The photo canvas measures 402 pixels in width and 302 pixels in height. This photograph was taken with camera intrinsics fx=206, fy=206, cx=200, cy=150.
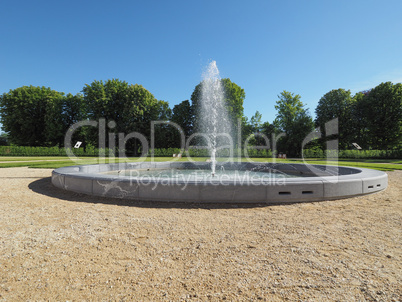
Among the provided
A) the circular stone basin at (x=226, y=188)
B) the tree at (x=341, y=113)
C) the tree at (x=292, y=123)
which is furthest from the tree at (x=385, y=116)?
the circular stone basin at (x=226, y=188)

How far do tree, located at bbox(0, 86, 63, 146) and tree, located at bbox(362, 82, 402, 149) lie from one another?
5140 cm

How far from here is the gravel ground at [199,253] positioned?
219 centimetres

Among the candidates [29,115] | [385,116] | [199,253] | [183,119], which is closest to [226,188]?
[199,253]

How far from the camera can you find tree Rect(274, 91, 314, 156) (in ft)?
114

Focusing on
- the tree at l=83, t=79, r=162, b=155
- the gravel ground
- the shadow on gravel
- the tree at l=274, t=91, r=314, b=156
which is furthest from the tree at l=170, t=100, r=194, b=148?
the gravel ground

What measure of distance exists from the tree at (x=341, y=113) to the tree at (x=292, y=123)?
3.05m

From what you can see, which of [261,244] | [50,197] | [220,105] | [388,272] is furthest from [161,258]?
[220,105]

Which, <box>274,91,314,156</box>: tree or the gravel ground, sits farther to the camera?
<box>274,91,314,156</box>: tree

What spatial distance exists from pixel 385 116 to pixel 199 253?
4009 centimetres

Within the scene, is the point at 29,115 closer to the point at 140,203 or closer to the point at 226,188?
the point at 140,203

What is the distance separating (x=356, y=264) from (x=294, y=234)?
1018 millimetres

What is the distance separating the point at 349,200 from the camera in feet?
19.0

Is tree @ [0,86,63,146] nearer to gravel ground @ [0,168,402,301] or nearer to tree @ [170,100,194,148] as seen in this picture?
tree @ [170,100,194,148]

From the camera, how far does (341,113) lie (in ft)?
118
